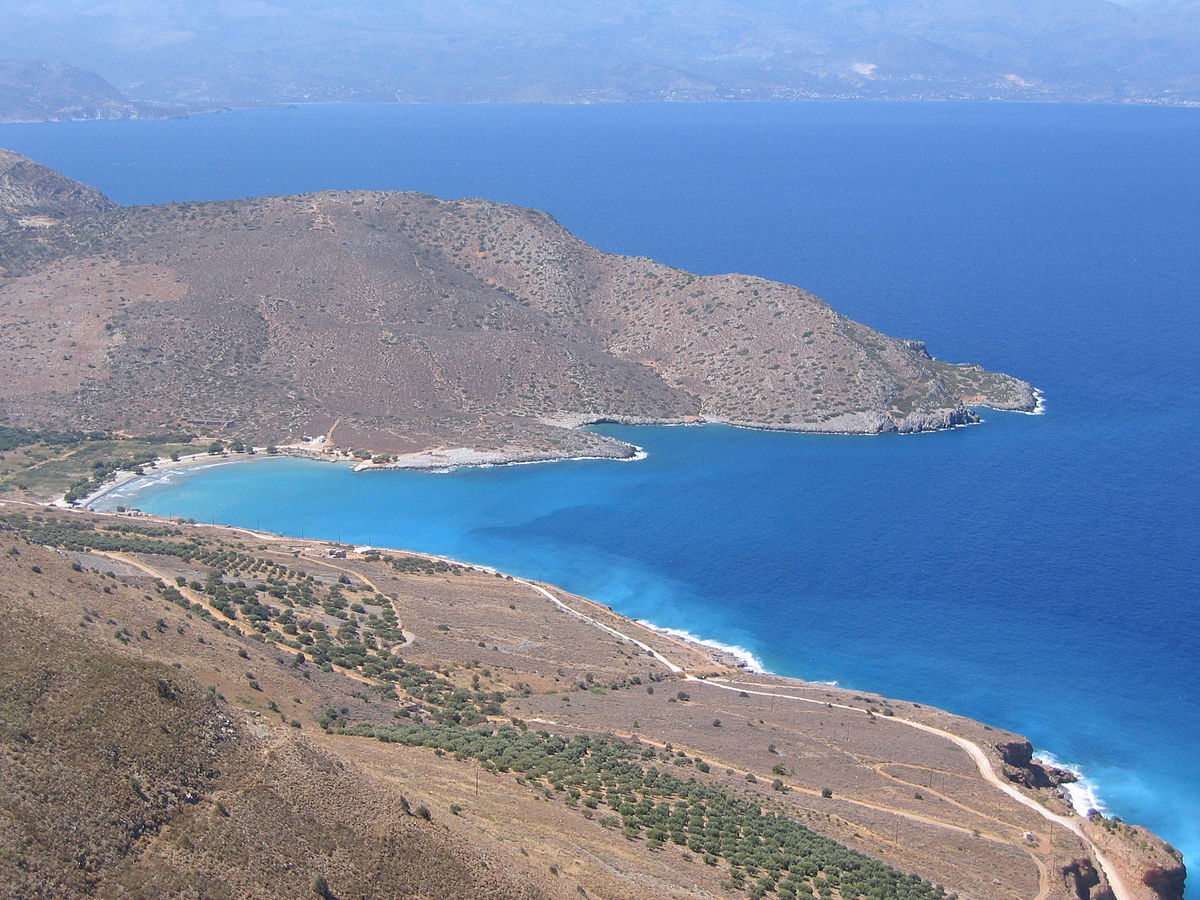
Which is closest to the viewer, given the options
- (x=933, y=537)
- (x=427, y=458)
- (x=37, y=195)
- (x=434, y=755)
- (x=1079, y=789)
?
(x=434, y=755)

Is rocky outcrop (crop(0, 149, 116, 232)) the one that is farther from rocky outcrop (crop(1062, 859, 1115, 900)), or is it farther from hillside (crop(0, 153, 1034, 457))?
rocky outcrop (crop(1062, 859, 1115, 900))

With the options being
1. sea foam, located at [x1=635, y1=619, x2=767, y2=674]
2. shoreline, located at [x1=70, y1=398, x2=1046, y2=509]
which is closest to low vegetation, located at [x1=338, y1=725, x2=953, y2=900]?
sea foam, located at [x1=635, y1=619, x2=767, y2=674]

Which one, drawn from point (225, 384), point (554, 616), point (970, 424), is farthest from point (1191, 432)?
point (225, 384)

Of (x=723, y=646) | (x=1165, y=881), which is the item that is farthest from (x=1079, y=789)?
(x=723, y=646)

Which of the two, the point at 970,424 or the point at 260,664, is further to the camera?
the point at 970,424

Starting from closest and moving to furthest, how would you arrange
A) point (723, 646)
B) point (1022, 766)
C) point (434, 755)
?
point (434, 755)
point (1022, 766)
point (723, 646)

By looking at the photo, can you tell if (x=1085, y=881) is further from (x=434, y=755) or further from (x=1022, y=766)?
(x=434, y=755)

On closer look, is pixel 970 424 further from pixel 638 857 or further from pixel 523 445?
pixel 638 857

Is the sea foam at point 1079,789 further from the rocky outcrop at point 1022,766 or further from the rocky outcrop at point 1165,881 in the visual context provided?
the rocky outcrop at point 1165,881
